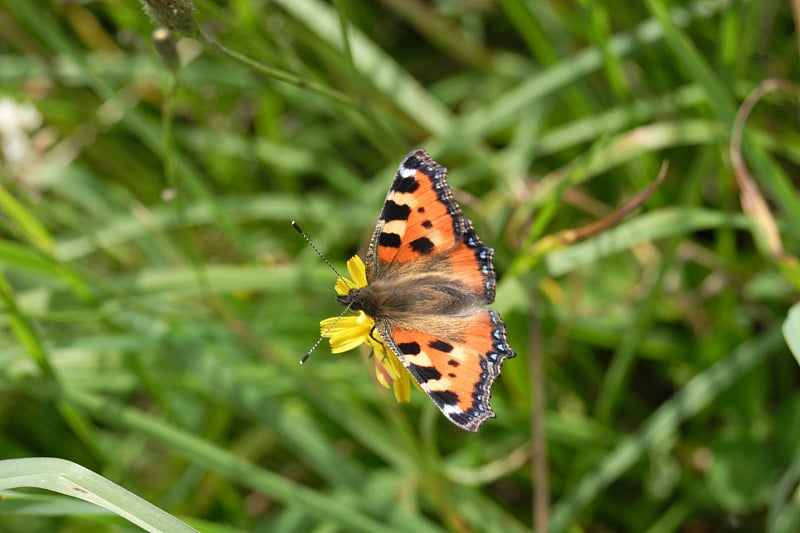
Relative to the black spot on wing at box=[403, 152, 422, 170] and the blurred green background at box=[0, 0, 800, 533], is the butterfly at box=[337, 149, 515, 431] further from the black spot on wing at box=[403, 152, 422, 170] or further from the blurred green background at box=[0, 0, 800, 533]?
the blurred green background at box=[0, 0, 800, 533]

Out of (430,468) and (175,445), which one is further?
(430,468)

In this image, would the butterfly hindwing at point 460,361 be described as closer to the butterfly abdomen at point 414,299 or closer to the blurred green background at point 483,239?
the butterfly abdomen at point 414,299

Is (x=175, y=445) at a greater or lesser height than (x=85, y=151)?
lesser

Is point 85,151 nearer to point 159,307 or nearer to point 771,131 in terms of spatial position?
point 159,307

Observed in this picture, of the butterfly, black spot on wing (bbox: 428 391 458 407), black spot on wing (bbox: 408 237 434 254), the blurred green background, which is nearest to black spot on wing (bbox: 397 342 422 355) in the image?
the butterfly

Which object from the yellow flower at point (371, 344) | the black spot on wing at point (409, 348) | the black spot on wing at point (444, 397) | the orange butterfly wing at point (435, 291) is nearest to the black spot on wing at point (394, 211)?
the orange butterfly wing at point (435, 291)

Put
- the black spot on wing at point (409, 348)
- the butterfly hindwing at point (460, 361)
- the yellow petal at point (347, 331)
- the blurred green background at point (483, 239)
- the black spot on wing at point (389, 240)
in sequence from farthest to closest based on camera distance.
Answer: the blurred green background at point (483, 239), the black spot on wing at point (389, 240), the yellow petal at point (347, 331), the black spot on wing at point (409, 348), the butterfly hindwing at point (460, 361)

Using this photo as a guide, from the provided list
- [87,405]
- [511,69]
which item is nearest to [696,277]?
[511,69]
